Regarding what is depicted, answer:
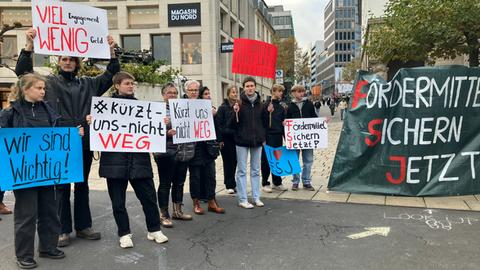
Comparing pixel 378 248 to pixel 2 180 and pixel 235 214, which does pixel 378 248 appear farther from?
pixel 2 180

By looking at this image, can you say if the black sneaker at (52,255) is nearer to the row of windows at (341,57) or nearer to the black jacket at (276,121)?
the black jacket at (276,121)

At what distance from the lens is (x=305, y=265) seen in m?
4.23

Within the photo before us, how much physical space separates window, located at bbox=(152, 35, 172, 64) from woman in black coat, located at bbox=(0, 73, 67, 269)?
30.4 meters

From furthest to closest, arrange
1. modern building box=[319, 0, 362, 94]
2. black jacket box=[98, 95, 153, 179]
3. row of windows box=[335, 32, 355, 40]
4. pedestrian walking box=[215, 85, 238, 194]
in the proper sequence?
row of windows box=[335, 32, 355, 40] < modern building box=[319, 0, 362, 94] < pedestrian walking box=[215, 85, 238, 194] < black jacket box=[98, 95, 153, 179]

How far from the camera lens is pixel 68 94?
4805mm

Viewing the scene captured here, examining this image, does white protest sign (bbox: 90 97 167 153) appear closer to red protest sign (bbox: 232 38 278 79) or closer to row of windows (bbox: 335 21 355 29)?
red protest sign (bbox: 232 38 278 79)

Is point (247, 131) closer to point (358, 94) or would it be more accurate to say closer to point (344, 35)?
point (358, 94)

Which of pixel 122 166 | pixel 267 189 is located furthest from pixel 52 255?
pixel 267 189

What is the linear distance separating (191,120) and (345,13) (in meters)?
154

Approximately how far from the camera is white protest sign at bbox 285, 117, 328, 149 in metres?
7.53

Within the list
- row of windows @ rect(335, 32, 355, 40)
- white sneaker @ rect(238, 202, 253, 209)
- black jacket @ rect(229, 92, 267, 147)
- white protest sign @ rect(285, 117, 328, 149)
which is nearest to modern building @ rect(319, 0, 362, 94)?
row of windows @ rect(335, 32, 355, 40)

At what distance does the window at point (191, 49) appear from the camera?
34.0 m

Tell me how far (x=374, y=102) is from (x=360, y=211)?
6.00ft

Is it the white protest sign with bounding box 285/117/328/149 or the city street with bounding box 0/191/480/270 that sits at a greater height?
the white protest sign with bounding box 285/117/328/149
